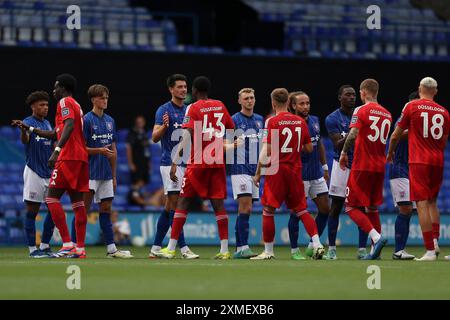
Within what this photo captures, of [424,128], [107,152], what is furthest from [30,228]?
[424,128]

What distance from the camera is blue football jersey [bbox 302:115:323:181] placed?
1570cm

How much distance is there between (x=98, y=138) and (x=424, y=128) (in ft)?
14.2

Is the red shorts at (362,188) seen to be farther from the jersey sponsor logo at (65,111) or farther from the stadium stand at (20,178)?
the stadium stand at (20,178)

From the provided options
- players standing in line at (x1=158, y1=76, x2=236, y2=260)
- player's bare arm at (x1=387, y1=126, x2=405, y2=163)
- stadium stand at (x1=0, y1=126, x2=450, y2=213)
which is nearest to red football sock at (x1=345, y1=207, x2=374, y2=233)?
player's bare arm at (x1=387, y1=126, x2=405, y2=163)

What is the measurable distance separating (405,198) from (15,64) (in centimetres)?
1202

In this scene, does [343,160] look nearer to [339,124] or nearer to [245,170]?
[339,124]

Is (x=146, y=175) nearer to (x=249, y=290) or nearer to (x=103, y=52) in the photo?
(x=103, y=52)

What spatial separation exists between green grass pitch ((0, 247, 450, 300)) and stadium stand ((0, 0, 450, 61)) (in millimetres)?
12456

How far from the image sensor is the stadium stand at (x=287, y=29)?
83.9ft

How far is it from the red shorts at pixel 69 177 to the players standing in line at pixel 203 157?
116 cm

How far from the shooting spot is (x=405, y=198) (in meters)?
15.1

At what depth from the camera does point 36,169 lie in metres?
15.9

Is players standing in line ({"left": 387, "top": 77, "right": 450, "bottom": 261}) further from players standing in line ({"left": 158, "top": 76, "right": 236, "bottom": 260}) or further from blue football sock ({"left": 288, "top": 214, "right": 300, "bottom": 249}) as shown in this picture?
players standing in line ({"left": 158, "top": 76, "right": 236, "bottom": 260})

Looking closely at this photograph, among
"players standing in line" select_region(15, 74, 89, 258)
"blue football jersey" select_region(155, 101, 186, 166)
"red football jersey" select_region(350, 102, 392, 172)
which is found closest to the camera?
"red football jersey" select_region(350, 102, 392, 172)
